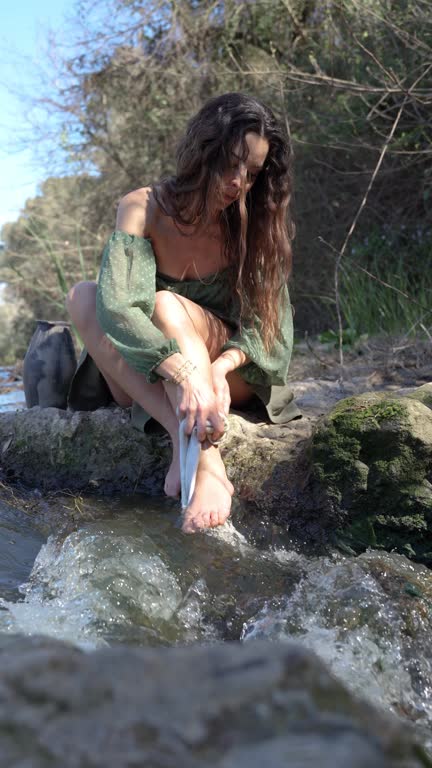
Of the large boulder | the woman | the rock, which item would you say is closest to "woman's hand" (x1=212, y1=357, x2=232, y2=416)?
the woman

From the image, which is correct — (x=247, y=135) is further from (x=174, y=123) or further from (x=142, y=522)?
(x=174, y=123)

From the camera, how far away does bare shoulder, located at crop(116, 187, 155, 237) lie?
2.36 meters

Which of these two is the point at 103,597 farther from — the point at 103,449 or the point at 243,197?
the point at 243,197

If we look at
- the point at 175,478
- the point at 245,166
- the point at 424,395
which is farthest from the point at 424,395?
the point at 245,166

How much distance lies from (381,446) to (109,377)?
3.50 ft

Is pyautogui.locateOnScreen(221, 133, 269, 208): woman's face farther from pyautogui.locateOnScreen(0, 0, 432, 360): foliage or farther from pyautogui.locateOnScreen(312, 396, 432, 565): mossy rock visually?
pyautogui.locateOnScreen(0, 0, 432, 360): foliage

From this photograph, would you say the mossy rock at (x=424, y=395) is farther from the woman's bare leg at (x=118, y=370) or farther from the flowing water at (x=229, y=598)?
the woman's bare leg at (x=118, y=370)

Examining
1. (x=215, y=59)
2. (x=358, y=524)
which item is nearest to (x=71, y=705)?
(x=358, y=524)

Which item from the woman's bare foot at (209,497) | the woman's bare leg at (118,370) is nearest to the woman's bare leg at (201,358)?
the woman's bare foot at (209,497)

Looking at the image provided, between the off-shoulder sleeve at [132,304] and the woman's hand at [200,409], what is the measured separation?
15 cm

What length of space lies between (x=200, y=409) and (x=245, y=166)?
82cm

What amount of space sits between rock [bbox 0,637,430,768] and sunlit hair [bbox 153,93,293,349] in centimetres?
184

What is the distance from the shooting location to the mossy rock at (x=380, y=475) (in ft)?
6.46

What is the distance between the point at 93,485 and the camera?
259 cm
